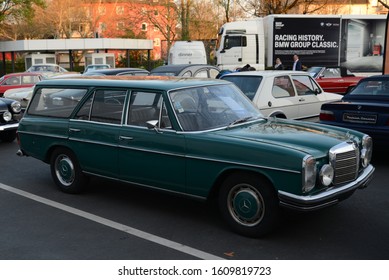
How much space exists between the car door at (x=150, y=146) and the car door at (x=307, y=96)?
5119 millimetres

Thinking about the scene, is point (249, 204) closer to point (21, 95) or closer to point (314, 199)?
point (314, 199)

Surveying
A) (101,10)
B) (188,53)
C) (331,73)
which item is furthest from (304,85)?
(101,10)

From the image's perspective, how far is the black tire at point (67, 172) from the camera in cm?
643

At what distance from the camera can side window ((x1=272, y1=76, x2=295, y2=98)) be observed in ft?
31.2

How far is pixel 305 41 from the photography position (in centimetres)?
2369

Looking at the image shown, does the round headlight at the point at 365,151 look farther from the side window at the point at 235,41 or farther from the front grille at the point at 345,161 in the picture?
the side window at the point at 235,41

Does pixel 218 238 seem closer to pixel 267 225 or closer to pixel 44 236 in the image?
pixel 267 225

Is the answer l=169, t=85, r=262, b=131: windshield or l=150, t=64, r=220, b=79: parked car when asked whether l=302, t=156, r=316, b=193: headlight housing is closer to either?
l=169, t=85, r=262, b=131: windshield

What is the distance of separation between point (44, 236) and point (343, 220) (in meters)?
3.38

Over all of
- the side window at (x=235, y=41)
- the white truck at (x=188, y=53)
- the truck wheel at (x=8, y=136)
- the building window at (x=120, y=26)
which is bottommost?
the truck wheel at (x=8, y=136)

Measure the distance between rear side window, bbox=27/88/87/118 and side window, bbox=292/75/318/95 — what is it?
529 cm

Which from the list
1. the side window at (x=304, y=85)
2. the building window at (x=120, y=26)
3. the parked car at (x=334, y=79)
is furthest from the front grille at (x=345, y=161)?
the building window at (x=120, y=26)

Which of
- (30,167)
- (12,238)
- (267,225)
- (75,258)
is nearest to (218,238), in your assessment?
(267,225)

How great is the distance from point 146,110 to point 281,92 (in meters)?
4.70
